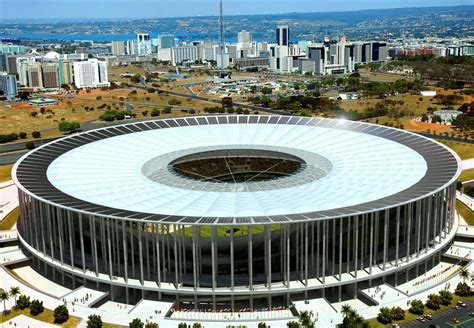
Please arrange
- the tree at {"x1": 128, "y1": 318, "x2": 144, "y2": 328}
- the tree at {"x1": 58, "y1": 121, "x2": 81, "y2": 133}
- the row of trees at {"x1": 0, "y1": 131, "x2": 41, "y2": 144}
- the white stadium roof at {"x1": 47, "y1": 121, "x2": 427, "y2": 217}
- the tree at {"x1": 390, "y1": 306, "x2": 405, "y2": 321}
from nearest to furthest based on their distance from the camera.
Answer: the tree at {"x1": 128, "y1": 318, "x2": 144, "y2": 328} < the tree at {"x1": 390, "y1": 306, "x2": 405, "y2": 321} < the white stadium roof at {"x1": 47, "y1": 121, "x2": 427, "y2": 217} < the row of trees at {"x1": 0, "y1": 131, "x2": 41, "y2": 144} < the tree at {"x1": 58, "y1": 121, "x2": 81, "y2": 133}

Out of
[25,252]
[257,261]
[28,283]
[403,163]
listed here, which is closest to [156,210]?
[257,261]

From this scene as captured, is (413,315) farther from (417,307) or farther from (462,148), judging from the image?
(462,148)

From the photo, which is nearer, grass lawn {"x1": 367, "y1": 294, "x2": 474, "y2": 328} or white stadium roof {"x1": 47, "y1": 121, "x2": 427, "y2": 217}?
grass lawn {"x1": 367, "y1": 294, "x2": 474, "y2": 328}

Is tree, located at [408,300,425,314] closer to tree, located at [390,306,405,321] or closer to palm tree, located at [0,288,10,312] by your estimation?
tree, located at [390,306,405,321]

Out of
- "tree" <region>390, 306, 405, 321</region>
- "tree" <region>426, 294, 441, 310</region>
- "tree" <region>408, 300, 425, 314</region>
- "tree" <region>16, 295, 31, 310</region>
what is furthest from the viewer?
"tree" <region>16, 295, 31, 310</region>

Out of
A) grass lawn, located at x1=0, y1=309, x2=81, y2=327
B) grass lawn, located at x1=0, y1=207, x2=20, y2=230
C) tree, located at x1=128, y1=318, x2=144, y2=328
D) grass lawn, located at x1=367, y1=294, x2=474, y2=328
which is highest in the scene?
tree, located at x1=128, y1=318, x2=144, y2=328

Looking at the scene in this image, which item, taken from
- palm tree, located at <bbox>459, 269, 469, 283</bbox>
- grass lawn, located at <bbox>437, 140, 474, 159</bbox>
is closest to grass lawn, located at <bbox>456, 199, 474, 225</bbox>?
palm tree, located at <bbox>459, 269, 469, 283</bbox>

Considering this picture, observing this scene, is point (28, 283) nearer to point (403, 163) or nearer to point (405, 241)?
point (405, 241)

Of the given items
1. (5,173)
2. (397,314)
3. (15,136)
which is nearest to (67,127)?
(15,136)
